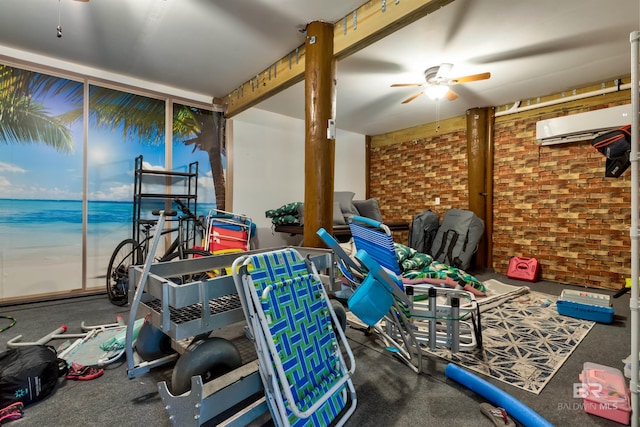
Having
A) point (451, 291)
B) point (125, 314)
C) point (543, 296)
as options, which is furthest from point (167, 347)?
point (543, 296)

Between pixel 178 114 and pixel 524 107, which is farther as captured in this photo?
pixel 524 107

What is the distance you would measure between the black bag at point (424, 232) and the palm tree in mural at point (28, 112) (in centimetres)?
498

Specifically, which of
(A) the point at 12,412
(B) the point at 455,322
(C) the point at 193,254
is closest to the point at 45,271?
(C) the point at 193,254

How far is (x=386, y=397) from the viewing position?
1.59 meters

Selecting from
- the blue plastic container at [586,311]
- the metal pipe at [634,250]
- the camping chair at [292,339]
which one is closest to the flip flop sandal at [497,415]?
the metal pipe at [634,250]

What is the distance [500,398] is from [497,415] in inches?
4.0

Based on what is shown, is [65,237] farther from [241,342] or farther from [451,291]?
[451,291]

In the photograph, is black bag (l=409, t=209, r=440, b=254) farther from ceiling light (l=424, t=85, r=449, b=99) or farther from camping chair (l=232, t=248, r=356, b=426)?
camping chair (l=232, t=248, r=356, b=426)

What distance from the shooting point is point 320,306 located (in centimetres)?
158

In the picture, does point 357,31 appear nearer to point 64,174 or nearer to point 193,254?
point 193,254

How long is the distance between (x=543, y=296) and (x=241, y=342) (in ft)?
11.4

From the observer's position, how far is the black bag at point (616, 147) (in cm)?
155

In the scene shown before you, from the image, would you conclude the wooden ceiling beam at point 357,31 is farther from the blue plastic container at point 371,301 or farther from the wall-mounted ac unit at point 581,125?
the wall-mounted ac unit at point 581,125

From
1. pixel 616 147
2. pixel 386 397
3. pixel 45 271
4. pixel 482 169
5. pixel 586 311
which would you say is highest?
pixel 482 169
